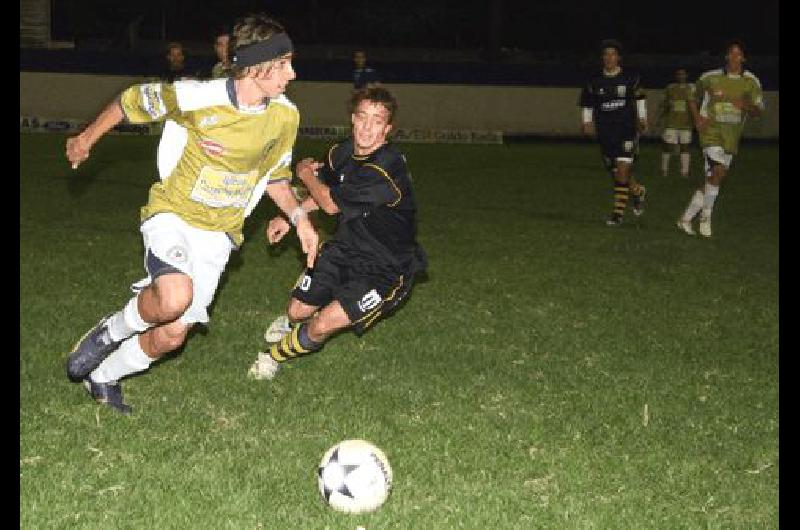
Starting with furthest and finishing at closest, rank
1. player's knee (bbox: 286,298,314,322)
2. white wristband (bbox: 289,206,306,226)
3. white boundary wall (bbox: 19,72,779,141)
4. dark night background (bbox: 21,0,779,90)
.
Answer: dark night background (bbox: 21,0,779,90)
white boundary wall (bbox: 19,72,779,141)
player's knee (bbox: 286,298,314,322)
white wristband (bbox: 289,206,306,226)

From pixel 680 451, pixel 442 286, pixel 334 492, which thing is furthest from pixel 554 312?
pixel 334 492

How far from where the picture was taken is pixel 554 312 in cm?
900

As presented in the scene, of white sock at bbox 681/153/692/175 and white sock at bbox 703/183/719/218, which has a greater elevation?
white sock at bbox 703/183/719/218

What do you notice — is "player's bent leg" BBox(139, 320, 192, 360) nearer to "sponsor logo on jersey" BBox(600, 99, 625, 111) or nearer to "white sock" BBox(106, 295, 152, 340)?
"white sock" BBox(106, 295, 152, 340)

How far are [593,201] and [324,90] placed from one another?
1401 cm

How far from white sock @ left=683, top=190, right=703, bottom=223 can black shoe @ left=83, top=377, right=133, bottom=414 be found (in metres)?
9.11

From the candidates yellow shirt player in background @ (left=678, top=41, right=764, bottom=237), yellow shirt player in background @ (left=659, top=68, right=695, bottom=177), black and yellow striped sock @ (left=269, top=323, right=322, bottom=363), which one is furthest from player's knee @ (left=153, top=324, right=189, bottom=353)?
yellow shirt player in background @ (left=659, top=68, right=695, bottom=177)

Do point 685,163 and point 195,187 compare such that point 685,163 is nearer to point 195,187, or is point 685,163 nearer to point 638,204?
point 638,204

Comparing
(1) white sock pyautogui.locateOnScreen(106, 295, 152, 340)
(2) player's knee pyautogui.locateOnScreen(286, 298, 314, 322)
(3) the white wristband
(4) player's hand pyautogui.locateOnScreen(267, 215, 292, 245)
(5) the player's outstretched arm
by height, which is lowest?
(2) player's knee pyautogui.locateOnScreen(286, 298, 314, 322)

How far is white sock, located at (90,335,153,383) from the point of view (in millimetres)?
5941

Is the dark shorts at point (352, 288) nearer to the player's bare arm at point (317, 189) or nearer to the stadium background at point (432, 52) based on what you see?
the player's bare arm at point (317, 189)

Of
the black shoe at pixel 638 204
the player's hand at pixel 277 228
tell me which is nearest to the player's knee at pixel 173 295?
the player's hand at pixel 277 228

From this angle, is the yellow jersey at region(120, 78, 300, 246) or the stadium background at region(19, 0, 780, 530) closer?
the stadium background at region(19, 0, 780, 530)

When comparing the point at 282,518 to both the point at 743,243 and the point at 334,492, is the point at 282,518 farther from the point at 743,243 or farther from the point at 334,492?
the point at 743,243
